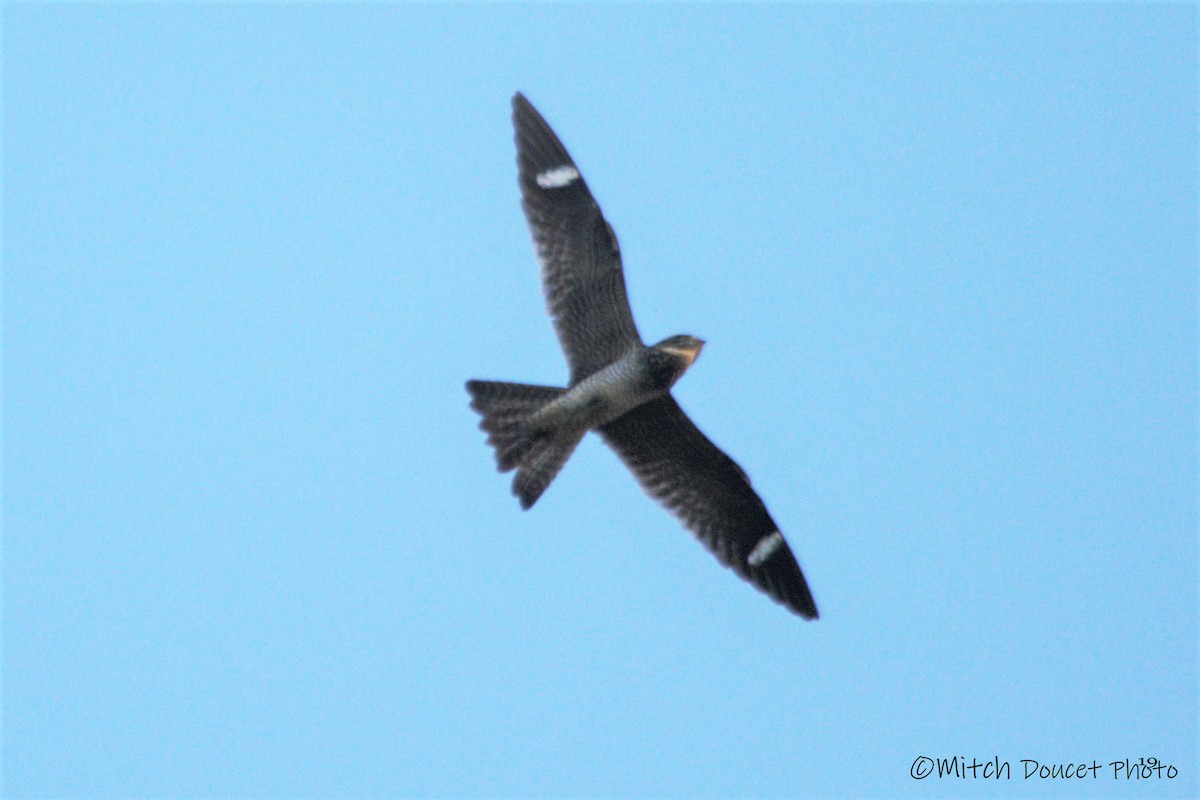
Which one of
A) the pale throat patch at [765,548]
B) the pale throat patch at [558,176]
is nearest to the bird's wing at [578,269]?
the pale throat patch at [558,176]

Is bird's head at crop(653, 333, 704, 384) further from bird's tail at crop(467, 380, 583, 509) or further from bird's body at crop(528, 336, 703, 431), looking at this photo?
bird's tail at crop(467, 380, 583, 509)

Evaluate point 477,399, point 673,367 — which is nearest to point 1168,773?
point 673,367

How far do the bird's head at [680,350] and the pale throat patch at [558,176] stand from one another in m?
1.22

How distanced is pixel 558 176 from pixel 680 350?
55.5 inches

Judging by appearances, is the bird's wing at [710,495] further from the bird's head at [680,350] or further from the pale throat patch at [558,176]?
the pale throat patch at [558,176]

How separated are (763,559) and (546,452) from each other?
173 cm

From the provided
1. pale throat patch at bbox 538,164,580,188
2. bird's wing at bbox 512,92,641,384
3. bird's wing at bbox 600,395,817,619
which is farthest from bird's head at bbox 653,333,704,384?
pale throat patch at bbox 538,164,580,188

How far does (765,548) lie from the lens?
34.3 feet

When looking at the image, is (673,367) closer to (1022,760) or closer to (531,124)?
(531,124)

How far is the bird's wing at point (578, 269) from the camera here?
9.89 metres

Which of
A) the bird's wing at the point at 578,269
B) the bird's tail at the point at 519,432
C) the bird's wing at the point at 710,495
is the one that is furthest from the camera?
the bird's wing at the point at 710,495

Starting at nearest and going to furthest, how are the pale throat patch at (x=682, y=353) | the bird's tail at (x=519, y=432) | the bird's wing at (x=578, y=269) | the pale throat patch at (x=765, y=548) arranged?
the bird's tail at (x=519, y=432)
the pale throat patch at (x=682, y=353)
the bird's wing at (x=578, y=269)
the pale throat patch at (x=765, y=548)

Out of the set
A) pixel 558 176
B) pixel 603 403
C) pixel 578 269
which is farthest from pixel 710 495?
pixel 558 176

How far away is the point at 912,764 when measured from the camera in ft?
34.5
